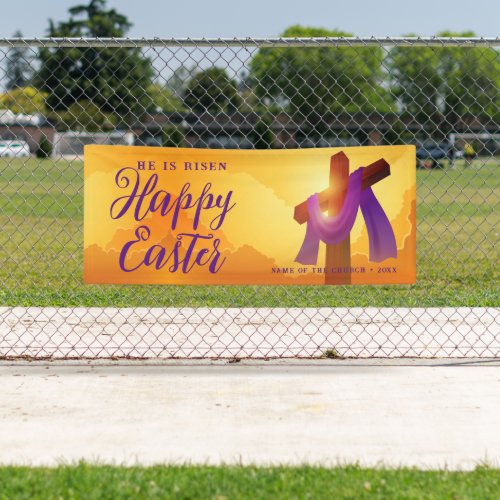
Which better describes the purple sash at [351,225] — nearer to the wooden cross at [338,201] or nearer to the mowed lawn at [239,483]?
the wooden cross at [338,201]

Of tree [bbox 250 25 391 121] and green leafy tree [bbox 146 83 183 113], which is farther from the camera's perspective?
tree [bbox 250 25 391 121]

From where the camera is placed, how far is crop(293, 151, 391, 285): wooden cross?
6004mm

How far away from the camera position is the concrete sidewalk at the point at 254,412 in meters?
4.34

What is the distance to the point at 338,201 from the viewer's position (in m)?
6.03

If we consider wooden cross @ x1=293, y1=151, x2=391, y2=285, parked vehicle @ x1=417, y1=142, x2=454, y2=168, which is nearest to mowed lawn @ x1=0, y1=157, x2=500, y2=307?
parked vehicle @ x1=417, y1=142, x2=454, y2=168

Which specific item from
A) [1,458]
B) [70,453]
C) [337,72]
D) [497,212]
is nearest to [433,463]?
[70,453]

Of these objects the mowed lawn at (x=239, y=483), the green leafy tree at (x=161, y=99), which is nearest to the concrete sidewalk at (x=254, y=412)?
the mowed lawn at (x=239, y=483)

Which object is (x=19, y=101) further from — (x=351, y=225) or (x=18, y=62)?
(x=351, y=225)

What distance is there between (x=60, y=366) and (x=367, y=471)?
252cm

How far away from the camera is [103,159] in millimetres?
5996

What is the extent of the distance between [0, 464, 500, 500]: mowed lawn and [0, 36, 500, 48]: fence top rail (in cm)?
283

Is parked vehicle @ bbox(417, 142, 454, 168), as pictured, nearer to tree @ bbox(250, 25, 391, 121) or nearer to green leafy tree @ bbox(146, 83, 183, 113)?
green leafy tree @ bbox(146, 83, 183, 113)

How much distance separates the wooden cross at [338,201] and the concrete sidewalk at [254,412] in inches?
22.4

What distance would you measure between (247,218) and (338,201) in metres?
0.54
